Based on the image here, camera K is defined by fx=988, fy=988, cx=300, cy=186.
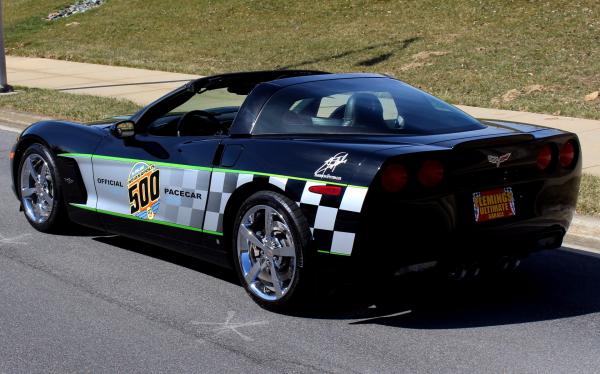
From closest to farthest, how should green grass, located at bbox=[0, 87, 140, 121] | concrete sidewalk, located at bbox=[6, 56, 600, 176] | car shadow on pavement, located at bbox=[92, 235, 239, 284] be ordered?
car shadow on pavement, located at bbox=[92, 235, 239, 284] → concrete sidewalk, located at bbox=[6, 56, 600, 176] → green grass, located at bbox=[0, 87, 140, 121]

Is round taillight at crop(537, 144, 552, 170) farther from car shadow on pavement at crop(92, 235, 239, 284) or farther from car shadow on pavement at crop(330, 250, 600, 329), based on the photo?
car shadow on pavement at crop(92, 235, 239, 284)

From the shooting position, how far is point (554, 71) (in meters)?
16.5

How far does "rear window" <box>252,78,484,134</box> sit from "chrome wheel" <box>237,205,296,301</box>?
1.84 ft

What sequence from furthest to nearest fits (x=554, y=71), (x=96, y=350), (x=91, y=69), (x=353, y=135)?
(x=91, y=69) → (x=554, y=71) → (x=353, y=135) → (x=96, y=350)

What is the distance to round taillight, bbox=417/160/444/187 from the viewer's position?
5184mm

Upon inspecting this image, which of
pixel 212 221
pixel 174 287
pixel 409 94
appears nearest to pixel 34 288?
pixel 174 287

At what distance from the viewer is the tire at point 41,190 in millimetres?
7363

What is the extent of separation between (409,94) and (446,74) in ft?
37.0

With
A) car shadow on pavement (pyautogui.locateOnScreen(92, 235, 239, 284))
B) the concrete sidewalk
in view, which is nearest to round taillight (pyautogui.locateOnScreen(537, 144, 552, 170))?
car shadow on pavement (pyautogui.locateOnScreen(92, 235, 239, 284))

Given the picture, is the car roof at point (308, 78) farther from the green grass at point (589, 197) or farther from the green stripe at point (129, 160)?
the green grass at point (589, 197)

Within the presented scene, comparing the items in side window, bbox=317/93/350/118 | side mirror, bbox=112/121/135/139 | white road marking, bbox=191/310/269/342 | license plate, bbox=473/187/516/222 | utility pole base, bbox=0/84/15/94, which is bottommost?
utility pole base, bbox=0/84/15/94

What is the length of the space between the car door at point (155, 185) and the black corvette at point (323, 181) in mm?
11

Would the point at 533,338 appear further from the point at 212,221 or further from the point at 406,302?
the point at 212,221

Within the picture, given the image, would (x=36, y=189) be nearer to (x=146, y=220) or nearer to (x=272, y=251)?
(x=146, y=220)
